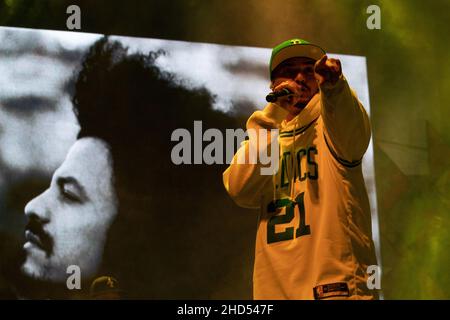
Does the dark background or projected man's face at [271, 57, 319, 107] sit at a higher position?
the dark background

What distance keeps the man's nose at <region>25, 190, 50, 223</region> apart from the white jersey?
244 centimetres

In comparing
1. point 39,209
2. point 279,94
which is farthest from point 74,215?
point 279,94

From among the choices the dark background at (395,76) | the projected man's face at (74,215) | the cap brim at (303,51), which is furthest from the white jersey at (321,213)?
the dark background at (395,76)

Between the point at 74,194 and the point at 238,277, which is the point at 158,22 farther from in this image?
the point at 238,277

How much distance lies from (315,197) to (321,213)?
2.4 inches

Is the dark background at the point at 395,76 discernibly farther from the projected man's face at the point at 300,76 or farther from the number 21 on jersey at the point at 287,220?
the number 21 on jersey at the point at 287,220

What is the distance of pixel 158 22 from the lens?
4.29 m

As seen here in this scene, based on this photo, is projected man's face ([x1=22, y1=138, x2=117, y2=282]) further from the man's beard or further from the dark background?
the dark background

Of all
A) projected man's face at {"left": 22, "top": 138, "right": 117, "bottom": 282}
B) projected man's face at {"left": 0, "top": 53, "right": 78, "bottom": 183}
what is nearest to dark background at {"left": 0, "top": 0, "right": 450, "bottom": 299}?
projected man's face at {"left": 0, "top": 53, "right": 78, "bottom": 183}

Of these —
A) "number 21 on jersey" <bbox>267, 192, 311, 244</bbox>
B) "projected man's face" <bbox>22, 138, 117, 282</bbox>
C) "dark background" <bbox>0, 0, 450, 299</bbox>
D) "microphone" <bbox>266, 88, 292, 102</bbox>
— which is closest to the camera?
"number 21 on jersey" <bbox>267, 192, 311, 244</bbox>

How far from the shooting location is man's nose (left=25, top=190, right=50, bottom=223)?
390 cm

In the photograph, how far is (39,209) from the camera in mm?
3920

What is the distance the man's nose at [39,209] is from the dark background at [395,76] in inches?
55.2
